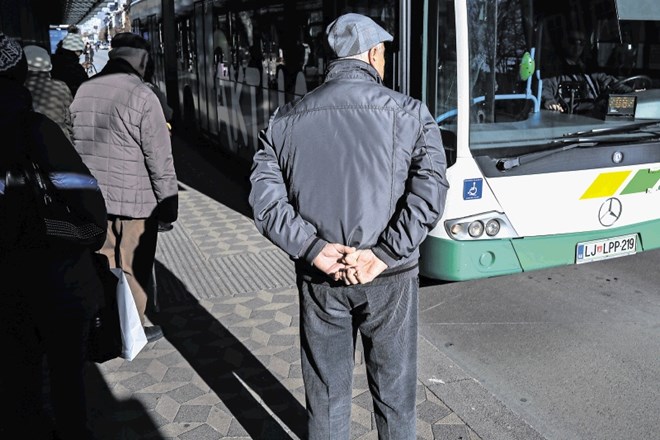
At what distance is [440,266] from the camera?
4.32 m

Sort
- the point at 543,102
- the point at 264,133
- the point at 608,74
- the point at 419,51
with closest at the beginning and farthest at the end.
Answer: the point at 264,133 → the point at 419,51 → the point at 543,102 → the point at 608,74

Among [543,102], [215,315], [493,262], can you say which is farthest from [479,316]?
[215,315]

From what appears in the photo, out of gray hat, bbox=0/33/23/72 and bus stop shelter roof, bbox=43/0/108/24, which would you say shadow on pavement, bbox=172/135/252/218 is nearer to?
gray hat, bbox=0/33/23/72

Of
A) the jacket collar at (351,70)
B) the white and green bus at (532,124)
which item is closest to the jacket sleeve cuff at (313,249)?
the jacket collar at (351,70)

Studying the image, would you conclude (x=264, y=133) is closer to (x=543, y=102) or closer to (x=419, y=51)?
(x=419, y=51)

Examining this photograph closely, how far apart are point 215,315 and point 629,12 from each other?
3.43 m

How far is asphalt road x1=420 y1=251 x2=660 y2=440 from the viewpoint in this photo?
3.35 meters

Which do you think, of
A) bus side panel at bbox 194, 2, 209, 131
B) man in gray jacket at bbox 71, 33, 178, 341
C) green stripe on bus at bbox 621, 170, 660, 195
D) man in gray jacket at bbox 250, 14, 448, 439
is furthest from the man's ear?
bus side panel at bbox 194, 2, 209, 131

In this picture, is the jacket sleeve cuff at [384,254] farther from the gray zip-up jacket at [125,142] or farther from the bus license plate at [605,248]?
the bus license plate at [605,248]

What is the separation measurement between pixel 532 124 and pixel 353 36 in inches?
99.5

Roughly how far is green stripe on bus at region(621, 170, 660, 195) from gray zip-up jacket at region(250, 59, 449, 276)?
281cm

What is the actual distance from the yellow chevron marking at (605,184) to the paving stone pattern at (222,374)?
1.82m

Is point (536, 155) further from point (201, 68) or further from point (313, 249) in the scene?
point (201, 68)

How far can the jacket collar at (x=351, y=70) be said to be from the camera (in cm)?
228
